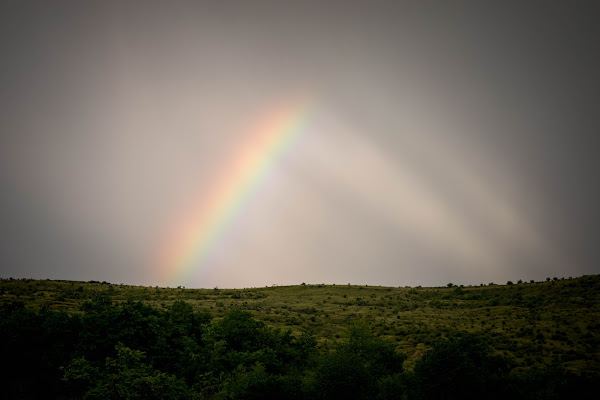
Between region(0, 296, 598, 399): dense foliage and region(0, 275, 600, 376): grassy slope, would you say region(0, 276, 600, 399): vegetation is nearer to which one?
region(0, 296, 598, 399): dense foliage

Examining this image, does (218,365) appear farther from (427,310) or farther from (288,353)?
(427,310)

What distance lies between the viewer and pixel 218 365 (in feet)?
147

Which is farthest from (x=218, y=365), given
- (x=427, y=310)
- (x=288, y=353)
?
(x=427, y=310)

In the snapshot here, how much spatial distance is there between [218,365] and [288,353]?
8.40m

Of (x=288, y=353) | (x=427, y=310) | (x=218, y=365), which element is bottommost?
(x=218, y=365)

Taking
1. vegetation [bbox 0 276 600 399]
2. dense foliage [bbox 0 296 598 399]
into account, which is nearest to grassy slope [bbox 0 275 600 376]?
vegetation [bbox 0 276 600 399]

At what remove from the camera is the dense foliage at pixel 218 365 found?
1495 inches

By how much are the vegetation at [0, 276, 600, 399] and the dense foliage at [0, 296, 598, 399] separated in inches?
4.6

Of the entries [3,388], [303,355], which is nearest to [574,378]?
[303,355]

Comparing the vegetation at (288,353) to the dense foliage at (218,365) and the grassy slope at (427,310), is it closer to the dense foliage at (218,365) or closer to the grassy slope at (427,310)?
the dense foliage at (218,365)

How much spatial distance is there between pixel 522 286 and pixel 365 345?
6001 centimetres

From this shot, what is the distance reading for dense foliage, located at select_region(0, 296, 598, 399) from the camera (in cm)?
3797

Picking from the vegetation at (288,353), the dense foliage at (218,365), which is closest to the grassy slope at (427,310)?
the vegetation at (288,353)

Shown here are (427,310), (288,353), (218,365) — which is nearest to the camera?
(218,365)
